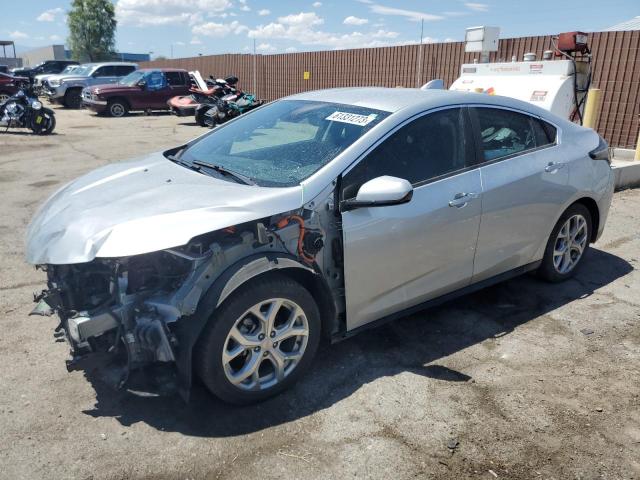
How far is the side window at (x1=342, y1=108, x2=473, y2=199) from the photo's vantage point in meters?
3.18

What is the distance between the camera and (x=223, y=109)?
640 inches

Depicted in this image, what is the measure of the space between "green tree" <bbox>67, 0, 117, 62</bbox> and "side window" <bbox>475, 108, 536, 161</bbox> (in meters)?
59.5

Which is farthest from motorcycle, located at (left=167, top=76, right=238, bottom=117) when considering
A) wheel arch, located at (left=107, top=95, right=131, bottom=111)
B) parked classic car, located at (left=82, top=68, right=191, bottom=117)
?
wheel arch, located at (left=107, top=95, right=131, bottom=111)

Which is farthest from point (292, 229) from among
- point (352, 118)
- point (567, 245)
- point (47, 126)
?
point (47, 126)

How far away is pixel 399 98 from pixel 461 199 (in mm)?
813

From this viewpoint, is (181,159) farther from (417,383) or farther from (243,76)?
(243,76)

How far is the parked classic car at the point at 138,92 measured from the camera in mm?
19219

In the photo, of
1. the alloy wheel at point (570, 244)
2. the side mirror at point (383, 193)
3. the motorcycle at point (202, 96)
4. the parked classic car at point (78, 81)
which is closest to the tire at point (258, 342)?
the side mirror at point (383, 193)

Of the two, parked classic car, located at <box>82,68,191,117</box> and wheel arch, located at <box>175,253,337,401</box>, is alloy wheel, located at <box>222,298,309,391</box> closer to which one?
wheel arch, located at <box>175,253,337,401</box>

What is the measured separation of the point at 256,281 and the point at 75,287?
100 centimetres

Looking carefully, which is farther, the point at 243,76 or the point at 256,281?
the point at 243,76

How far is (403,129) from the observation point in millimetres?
3365

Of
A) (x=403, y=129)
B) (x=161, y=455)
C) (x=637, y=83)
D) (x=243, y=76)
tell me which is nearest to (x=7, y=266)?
(x=161, y=455)

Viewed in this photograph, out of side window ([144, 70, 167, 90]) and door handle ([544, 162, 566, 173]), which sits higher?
side window ([144, 70, 167, 90])
